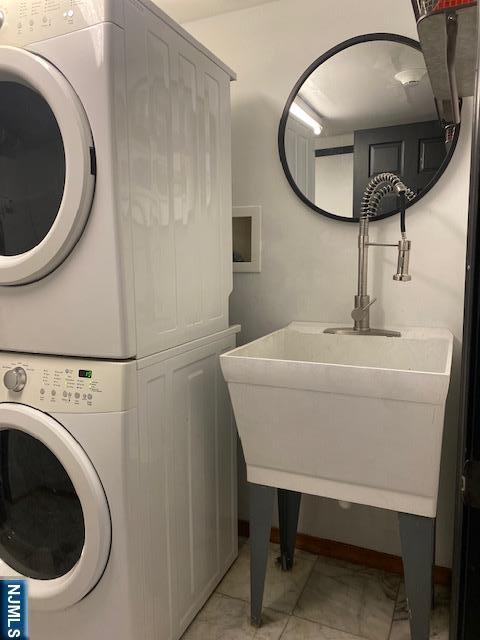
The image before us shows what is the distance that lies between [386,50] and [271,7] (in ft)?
1.49

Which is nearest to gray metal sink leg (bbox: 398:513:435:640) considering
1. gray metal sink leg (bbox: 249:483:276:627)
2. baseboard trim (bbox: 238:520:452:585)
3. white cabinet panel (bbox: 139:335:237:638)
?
gray metal sink leg (bbox: 249:483:276:627)

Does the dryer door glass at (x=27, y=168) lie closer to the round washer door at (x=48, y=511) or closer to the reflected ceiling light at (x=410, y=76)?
the round washer door at (x=48, y=511)

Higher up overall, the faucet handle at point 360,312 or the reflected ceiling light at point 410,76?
the reflected ceiling light at point 410,76

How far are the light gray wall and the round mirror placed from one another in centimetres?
4

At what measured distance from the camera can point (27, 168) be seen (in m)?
1.14

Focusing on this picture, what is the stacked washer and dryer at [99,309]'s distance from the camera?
1010 millimetres

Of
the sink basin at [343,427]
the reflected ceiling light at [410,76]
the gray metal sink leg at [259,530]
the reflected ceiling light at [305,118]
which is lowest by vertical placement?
the gray metal sink leg at [259,530]

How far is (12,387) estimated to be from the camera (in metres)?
1.16

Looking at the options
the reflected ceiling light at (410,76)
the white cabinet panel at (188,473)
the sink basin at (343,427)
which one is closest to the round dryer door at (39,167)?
the white cabinet panel at (188,473)

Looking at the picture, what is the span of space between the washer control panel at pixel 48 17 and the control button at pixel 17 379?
30.4 inches

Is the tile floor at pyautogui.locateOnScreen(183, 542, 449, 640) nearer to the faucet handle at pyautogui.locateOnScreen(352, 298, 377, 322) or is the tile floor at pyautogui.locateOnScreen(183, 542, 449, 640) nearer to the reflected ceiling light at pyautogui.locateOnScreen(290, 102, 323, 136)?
the faucet handle at pyautogui.locateOnScreen(352, 298, 377, 322)

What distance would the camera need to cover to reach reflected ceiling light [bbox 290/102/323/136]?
5.27 feet

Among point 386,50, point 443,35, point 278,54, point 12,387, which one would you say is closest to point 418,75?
point 386,50

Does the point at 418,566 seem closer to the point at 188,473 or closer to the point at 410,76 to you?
the point at 188,473
